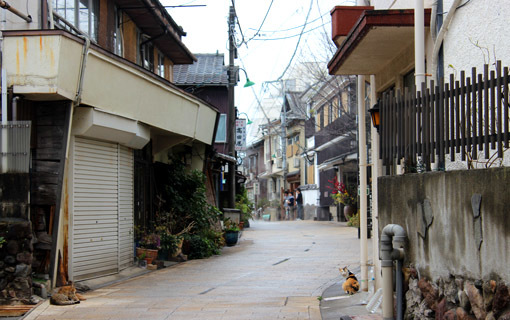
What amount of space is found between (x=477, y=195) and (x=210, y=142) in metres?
14.2

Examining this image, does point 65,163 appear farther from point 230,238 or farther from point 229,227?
point 229,227

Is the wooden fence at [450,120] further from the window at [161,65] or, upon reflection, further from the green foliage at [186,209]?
the window at [161,65]

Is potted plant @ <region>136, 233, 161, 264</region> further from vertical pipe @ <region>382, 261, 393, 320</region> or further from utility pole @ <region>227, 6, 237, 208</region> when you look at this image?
utility pole @ <region>227, 6, 237, 208</region>

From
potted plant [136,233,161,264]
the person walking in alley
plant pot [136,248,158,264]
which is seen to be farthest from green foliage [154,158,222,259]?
the person walking in alley

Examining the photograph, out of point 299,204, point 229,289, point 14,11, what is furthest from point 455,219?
point 299,204

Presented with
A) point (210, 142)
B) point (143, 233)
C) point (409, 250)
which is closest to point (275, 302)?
point (409, 250)

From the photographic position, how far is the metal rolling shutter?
Result: 11.2 meters

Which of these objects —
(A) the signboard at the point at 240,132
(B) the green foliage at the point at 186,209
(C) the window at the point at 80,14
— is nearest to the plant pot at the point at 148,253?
(B) the green foliage at the point at 186,209

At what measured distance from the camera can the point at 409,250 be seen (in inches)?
251

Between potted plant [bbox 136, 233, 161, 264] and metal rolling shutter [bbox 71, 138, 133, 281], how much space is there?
20.0 inches

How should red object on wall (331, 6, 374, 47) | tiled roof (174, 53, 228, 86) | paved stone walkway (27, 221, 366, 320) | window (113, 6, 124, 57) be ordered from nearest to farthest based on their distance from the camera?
paved stone walkway (27, 221, 366, 320) < red object on wall (331, 6, 374, 47) < window (113, 6, 124, 57) < tiled roof (174, 53, 228, 86)

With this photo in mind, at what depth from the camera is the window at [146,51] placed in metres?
17.8

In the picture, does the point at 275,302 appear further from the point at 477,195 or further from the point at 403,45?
the point at 477,195

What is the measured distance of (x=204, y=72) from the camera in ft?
102
